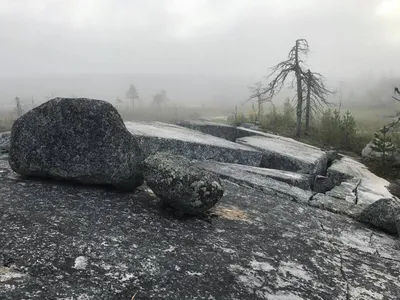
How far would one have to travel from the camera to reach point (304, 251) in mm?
7395

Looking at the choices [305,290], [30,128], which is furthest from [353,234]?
[30,128]

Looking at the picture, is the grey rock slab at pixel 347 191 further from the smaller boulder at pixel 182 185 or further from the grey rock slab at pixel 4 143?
the grey rock slab at pixel 4 143

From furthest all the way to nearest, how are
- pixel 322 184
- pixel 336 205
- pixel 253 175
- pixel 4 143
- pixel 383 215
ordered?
1. pixel 322 184
2. pixel 4 143
3. pixel 253 175
4. pixel 336 205
5. pixel 383 215

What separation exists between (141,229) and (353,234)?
5.45 m

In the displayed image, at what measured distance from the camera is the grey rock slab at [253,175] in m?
12.1

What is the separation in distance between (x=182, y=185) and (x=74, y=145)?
112 inches

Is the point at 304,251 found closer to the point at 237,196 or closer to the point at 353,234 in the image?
the point at 353,234

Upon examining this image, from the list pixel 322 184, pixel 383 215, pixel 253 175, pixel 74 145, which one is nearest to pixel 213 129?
pixel 322 184

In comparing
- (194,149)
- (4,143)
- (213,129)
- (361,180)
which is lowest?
(361,180)

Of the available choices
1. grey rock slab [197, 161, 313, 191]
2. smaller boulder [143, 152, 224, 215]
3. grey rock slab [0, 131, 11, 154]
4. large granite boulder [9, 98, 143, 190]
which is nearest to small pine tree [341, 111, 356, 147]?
grey rock slab [197, 161, 313, 191]

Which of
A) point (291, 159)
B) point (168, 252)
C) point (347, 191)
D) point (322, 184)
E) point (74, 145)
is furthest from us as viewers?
point (291, 159)

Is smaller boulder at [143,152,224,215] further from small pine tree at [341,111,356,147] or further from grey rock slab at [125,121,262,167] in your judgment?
small pine tree at [341,111,356,147]

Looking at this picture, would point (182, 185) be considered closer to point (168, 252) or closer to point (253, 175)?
point (168, 252)

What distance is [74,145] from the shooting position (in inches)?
330
